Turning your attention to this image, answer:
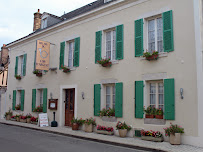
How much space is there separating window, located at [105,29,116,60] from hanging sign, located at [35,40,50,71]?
415 cm

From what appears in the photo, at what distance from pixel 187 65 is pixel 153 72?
1391 mm

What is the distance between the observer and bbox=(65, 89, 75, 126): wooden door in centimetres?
1254

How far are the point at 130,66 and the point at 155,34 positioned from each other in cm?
172

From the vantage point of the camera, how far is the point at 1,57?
2395 centimetres

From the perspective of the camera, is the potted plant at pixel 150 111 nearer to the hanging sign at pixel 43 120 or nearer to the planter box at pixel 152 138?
the planter box at pixel 152 138

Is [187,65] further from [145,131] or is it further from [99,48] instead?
[99,48]

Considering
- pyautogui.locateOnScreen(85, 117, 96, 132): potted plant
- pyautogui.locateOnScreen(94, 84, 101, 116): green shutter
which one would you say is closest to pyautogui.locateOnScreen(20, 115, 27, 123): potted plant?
pyautogui.locateOnScreen(85, 117, 96, 132): potted plant

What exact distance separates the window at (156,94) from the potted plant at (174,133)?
102 centimetres

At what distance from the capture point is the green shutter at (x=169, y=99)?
8.25 meters

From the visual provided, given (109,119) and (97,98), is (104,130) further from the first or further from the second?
(97,98)

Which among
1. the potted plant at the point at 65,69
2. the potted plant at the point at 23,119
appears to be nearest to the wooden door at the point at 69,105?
the potted plant at the point at 65,69

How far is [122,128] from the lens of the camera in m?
9.50

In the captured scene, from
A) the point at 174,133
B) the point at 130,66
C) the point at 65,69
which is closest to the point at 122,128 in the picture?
the point at 174,133

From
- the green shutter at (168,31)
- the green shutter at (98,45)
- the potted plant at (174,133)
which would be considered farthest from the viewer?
the green shutter at (98,45)
